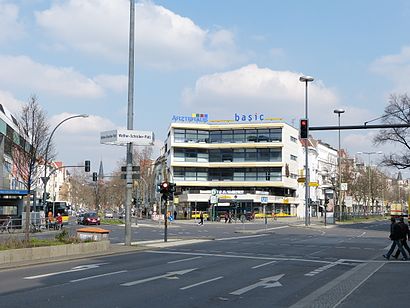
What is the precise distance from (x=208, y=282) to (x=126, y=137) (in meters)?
13.1

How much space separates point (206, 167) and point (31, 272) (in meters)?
82.3

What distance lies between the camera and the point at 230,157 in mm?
97938

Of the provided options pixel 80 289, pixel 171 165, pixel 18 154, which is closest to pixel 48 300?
pixel 80 289

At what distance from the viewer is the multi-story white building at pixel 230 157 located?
9600 centimetres

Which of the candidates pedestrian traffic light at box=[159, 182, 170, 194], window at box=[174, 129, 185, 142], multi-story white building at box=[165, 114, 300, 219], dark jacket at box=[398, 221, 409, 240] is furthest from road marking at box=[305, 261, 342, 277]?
window at box=[174, 129, 185, 142]

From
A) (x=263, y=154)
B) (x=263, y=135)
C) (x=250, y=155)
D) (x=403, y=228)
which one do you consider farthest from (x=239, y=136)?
(x=403, y=228)

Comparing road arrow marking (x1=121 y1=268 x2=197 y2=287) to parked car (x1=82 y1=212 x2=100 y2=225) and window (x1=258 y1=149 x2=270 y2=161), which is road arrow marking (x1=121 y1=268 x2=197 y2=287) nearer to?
parked car (x1=82 y1=212 x2=100 y2=225)

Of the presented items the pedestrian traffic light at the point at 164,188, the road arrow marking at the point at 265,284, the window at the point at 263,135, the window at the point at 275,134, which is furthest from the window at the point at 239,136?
the road arrow marking at the point at 265,284

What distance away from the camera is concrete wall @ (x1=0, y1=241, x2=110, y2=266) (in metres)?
17.9

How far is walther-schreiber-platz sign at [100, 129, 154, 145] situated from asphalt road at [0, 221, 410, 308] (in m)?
6.28

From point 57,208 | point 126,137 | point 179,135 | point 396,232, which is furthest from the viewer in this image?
point 179,135

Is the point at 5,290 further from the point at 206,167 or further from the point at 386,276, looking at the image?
the point at 206,167

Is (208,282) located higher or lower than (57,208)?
lower

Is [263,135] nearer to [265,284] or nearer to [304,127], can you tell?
[304,127]
